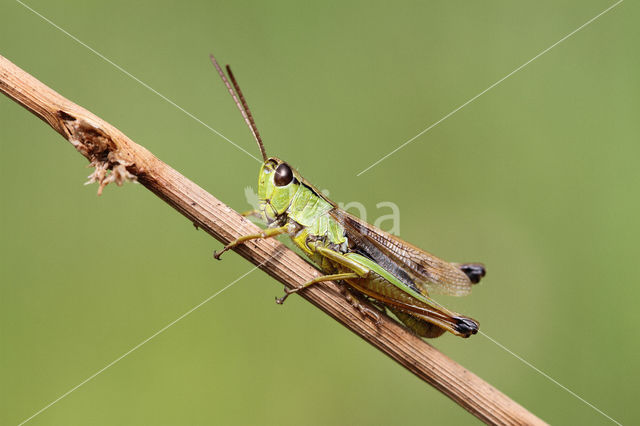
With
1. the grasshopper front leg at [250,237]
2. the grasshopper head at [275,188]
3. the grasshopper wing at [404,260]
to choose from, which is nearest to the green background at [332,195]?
the grasshopper head at [275,188]

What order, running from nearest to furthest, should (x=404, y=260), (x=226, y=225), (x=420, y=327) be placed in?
(x=226, y=225)
(x=420, y=327)
(x=404, y=260)

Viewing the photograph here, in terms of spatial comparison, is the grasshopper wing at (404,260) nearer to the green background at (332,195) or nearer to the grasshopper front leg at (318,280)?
the grasshopper front leg at (318,280)

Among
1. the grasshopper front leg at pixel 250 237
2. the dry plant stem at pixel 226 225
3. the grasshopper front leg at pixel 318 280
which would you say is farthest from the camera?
the grasshopper front leg at pixel 318 280

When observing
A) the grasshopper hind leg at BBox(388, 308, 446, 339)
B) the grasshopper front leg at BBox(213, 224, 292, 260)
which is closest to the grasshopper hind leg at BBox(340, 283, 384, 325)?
the grasshopper hind leg at BBox(388, 308, 446, 339)

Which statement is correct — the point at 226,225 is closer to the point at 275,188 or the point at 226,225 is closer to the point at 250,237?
the point at 250,237

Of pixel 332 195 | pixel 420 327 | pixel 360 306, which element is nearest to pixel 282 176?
pixel 360 306

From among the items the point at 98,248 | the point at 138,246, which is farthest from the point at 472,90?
the point at 98,248

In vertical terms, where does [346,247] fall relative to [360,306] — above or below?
above
